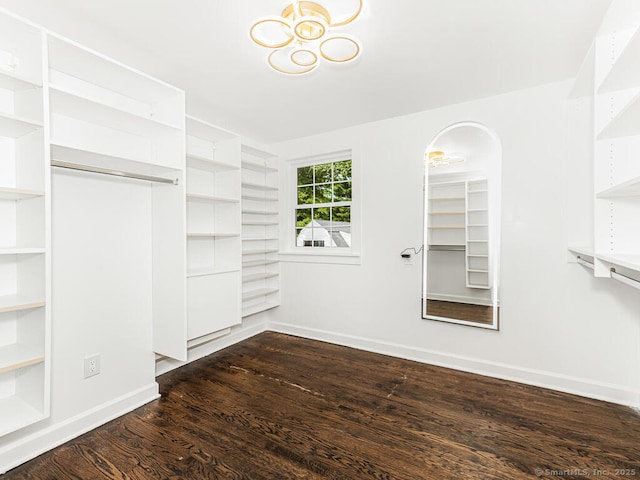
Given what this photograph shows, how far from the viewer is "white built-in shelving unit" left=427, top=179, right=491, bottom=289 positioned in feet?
9.57

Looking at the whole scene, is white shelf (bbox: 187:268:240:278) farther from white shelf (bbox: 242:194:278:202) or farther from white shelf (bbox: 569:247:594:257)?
white shelf (bbox: 569:247:594:257)

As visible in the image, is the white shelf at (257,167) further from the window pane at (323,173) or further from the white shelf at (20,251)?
the white shelf at (20,251)

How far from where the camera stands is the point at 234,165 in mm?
3180

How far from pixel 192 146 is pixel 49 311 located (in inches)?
78.2

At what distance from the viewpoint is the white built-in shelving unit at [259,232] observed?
3762 millimetres

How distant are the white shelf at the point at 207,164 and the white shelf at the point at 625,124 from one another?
9.14 ft

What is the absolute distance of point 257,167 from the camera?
3.80 meters

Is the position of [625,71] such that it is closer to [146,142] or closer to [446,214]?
[446,214]

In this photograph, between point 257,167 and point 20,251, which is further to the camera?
point 257,167

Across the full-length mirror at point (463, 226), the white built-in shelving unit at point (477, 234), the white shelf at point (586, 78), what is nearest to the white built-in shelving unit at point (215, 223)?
the full-length mirror at point (463, 226)

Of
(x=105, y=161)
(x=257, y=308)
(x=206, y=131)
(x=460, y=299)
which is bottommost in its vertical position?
(x=257, y=308)

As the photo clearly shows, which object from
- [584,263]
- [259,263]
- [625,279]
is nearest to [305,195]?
[259,263]

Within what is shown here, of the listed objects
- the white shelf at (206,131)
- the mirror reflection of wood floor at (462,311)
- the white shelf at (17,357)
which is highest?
the white shelf at (206,131)

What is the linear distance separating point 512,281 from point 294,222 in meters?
2.51
